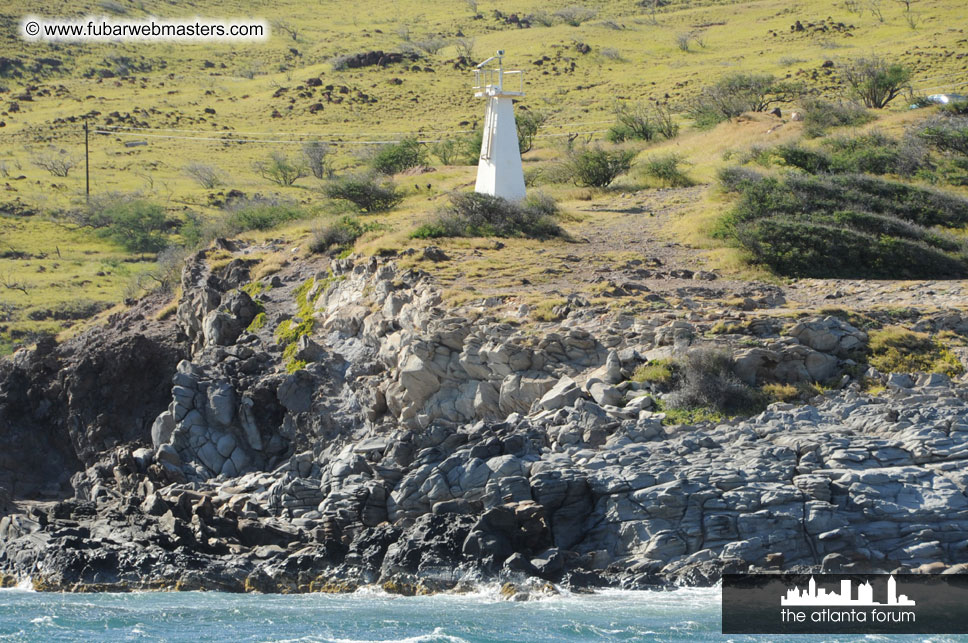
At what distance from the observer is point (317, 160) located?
193ft

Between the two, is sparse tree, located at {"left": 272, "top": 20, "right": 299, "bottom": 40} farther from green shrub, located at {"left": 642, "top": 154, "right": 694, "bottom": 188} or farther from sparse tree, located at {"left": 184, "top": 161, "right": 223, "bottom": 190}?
green shrub, located at {"left": 642, "top": 154, "right": 694, "bottom": 188}

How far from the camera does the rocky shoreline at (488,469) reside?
15.6 meters

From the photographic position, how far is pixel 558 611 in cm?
1476

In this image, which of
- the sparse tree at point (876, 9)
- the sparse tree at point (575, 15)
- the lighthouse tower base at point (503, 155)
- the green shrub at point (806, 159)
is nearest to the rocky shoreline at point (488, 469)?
the lighthouse tower base at point (503, 155)

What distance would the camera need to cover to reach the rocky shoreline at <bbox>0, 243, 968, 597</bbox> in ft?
51.1

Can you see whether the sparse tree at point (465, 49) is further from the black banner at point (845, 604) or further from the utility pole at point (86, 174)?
the black banner at point (845, 604)

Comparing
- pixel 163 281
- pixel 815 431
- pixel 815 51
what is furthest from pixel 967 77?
pixel 815 431

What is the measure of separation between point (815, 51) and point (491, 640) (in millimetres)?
61748

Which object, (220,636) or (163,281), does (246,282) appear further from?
(220,636)

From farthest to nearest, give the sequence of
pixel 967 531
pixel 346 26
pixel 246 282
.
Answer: pixel 346 26 → pixel 246 282 → pixel 967 531

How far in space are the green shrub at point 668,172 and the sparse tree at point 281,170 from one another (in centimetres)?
2321

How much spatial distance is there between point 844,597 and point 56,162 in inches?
2130

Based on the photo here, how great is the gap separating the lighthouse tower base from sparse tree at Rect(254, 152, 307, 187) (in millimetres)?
25416

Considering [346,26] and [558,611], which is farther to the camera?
[346,26]
